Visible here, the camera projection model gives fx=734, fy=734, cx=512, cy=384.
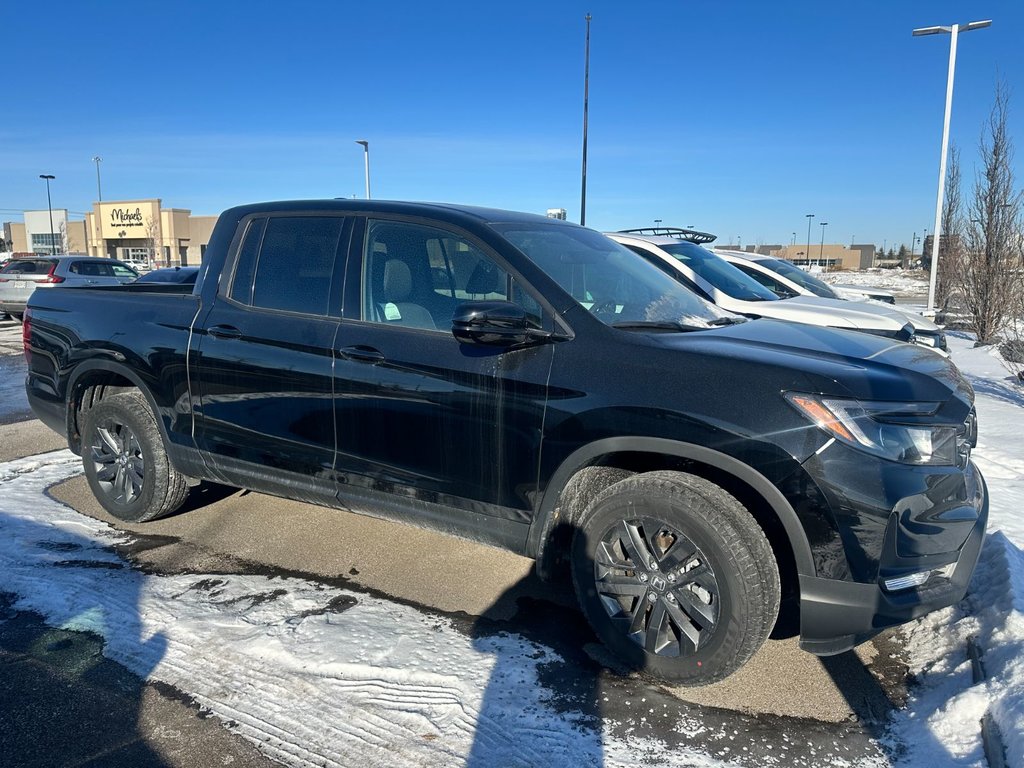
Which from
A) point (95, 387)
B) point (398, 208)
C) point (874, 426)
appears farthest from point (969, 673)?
point (95, 387)

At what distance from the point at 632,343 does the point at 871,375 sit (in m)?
0.90

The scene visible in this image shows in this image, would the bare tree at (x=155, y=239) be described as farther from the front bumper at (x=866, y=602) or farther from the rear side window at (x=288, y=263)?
the front bumper at (x=866, y=602)

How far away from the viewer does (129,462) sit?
15.0ft

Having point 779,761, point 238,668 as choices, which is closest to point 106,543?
point 238,668

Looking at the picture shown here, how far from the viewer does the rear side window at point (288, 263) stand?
12.4 feet

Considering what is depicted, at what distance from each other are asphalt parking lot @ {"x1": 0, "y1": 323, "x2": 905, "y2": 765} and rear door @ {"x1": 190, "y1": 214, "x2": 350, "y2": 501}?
509 mm

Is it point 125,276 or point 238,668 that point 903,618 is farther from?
point 125,276

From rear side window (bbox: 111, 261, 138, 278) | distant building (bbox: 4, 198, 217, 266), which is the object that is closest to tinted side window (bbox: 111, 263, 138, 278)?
rear side window (bbox: 111, 261, 138, 278)

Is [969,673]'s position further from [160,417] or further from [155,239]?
[155,239]

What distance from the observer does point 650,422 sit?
9.36 feet

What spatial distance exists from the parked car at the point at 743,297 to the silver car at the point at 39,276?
1283cm

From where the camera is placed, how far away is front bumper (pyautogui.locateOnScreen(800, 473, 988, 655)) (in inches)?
103

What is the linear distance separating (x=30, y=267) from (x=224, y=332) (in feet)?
53.0

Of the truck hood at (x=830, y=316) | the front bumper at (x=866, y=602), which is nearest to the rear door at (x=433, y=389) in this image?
the front bumper at (x=866, y=602)
